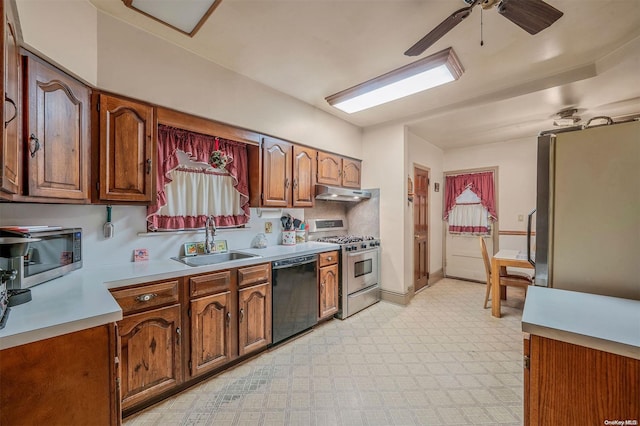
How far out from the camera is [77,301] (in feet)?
4.15

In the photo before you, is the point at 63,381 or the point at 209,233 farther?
the point at 209,233

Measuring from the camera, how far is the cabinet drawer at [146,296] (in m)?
1.59

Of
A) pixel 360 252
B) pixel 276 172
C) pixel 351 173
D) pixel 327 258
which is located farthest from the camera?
pixel 351 173

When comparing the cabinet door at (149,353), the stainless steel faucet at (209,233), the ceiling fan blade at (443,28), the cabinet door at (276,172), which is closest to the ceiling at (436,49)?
the ceiling fan blade at (443,28)

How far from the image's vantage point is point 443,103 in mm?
3178

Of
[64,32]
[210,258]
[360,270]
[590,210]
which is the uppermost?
[64,32]

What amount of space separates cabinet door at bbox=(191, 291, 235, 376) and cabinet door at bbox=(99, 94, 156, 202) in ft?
3.09

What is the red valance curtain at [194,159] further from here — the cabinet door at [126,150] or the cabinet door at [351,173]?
the cabinet door at [351,173]

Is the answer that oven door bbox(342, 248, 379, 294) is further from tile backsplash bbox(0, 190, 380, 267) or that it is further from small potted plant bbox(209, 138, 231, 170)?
small potted plant bbox(209, 138, 231, 170)

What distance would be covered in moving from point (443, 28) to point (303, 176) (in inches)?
77.9

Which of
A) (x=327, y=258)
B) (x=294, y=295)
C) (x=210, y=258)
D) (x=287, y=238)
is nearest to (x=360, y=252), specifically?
(x=327, y=258)

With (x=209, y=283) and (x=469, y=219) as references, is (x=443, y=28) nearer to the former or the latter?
(x=209, y=283)

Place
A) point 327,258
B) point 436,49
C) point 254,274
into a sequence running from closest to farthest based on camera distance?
1. point 436,49
2. point 254,274
3. point 327,258

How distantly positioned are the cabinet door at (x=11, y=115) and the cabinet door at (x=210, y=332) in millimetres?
1209
